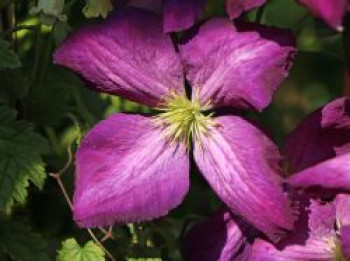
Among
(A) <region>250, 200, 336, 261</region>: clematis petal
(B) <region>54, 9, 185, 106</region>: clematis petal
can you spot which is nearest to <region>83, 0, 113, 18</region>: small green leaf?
(B) <region>54, 9, 185, 106</region>: clematis petal

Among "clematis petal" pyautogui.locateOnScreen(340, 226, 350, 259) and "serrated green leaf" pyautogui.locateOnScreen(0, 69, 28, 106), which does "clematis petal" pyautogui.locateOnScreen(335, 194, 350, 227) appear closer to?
"clematis petal" pyautogui.locateOnScreen(340, 226, 350, 259)

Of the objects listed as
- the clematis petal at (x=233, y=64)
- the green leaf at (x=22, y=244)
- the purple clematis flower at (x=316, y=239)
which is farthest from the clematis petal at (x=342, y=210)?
the green leaf at (x=22, y=244)

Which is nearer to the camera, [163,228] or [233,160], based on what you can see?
[233,160]

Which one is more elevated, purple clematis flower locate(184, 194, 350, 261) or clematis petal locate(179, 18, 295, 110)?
clematis petal locate(179, 18, 295, 110)

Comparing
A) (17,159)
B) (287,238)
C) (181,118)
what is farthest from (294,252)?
(17,159)

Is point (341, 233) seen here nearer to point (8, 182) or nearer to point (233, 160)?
point (233, 160)

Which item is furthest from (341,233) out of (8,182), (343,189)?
(8,182)
